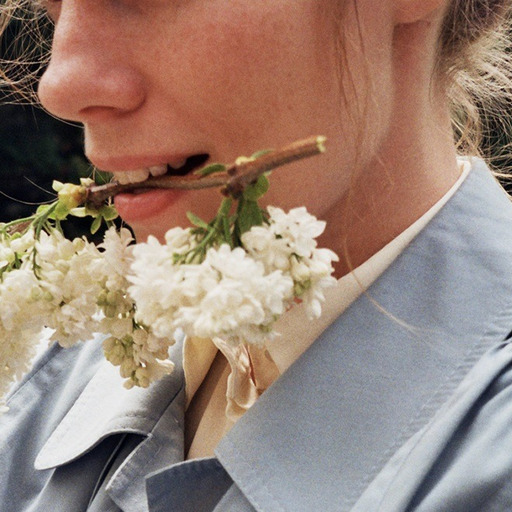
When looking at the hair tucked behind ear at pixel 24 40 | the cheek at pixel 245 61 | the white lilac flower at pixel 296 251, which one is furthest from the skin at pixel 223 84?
the hair tucked behind ear at pixel 24 40

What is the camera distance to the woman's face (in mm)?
958

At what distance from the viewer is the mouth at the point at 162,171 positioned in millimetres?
1001

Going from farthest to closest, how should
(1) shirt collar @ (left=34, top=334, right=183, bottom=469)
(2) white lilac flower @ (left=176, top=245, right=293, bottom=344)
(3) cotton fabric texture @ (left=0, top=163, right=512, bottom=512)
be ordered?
(1) shirt collar @ (left=34, top=334, right=183, bottom=469)
(3) cotton fabric texture @ (left=0, top=163, right=512, bottom=512)
(2) white lilac flower @ (left=176, top=245, right=293, bottom=344)

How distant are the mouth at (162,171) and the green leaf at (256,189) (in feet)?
0.68

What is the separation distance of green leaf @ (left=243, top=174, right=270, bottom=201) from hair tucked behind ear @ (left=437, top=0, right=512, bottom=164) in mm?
441

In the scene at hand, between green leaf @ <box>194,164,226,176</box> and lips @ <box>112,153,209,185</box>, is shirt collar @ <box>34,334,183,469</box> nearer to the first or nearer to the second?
lips @ <box>112,153,209,185</box>

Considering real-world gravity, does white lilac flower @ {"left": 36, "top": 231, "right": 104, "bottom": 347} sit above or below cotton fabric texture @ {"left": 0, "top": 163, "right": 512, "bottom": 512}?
above

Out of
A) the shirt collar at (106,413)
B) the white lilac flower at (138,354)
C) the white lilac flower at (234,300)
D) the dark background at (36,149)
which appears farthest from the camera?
the dark background at (36,149)

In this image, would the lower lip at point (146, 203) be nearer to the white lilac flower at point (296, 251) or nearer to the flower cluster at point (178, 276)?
the flower cluster at point (178, 276)

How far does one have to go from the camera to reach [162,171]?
101cm

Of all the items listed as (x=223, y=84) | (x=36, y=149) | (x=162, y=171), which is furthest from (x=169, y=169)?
(x=36, y=149)

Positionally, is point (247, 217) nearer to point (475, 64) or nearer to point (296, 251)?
point (296, 251)

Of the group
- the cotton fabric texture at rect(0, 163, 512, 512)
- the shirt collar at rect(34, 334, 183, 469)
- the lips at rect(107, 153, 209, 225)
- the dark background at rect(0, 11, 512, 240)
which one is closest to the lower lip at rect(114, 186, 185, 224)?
the lips at rect(107, 153, 209, 225)

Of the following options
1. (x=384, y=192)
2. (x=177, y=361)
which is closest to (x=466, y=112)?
(x=384, y=192)
